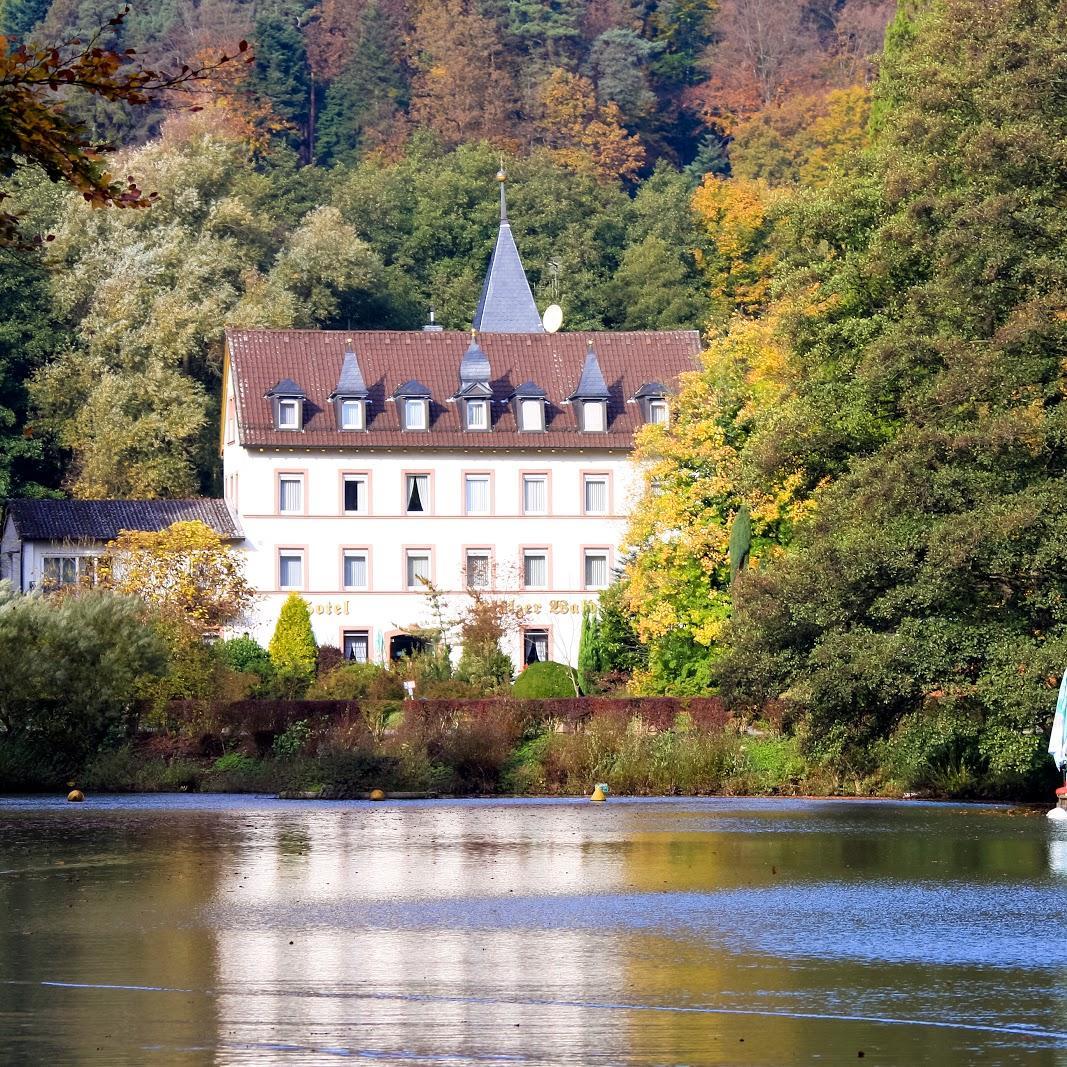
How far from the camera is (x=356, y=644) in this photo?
256 feet

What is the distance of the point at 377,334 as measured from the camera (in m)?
81.4

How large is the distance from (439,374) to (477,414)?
2275 mm

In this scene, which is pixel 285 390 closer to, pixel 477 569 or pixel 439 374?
pixel 439 374

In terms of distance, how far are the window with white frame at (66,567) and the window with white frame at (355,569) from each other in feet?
28.5

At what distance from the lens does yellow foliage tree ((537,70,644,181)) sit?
127 m

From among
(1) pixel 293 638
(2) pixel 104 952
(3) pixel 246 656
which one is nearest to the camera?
(2) pixel 104 952

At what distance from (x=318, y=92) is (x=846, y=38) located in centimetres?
3205

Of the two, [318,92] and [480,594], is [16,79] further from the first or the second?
[318,92]

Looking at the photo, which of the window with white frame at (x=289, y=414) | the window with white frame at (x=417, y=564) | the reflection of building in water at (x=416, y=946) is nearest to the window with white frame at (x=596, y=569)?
the window with white frame at (x=417, y=564)

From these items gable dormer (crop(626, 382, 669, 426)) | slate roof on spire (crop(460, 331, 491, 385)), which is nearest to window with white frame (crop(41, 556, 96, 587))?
slate roof on spire (crop(460, 331, 491, 385))

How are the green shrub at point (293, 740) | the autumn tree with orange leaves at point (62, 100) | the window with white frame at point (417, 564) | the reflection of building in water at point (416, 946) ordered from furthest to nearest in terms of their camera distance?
1. the window with white frame at point (417, 564)
2. the green shrub at point (293, 740)
3. the reflection of building in water at point (416, 946)
4. the autumn tree with orange leaves at point (62, 100)

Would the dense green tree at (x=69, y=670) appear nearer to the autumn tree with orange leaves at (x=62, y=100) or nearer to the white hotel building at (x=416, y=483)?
the white hotel building at (x=416, y=483)

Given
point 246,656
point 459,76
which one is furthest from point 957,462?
point 459,76

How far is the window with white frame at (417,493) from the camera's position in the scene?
259 feet
